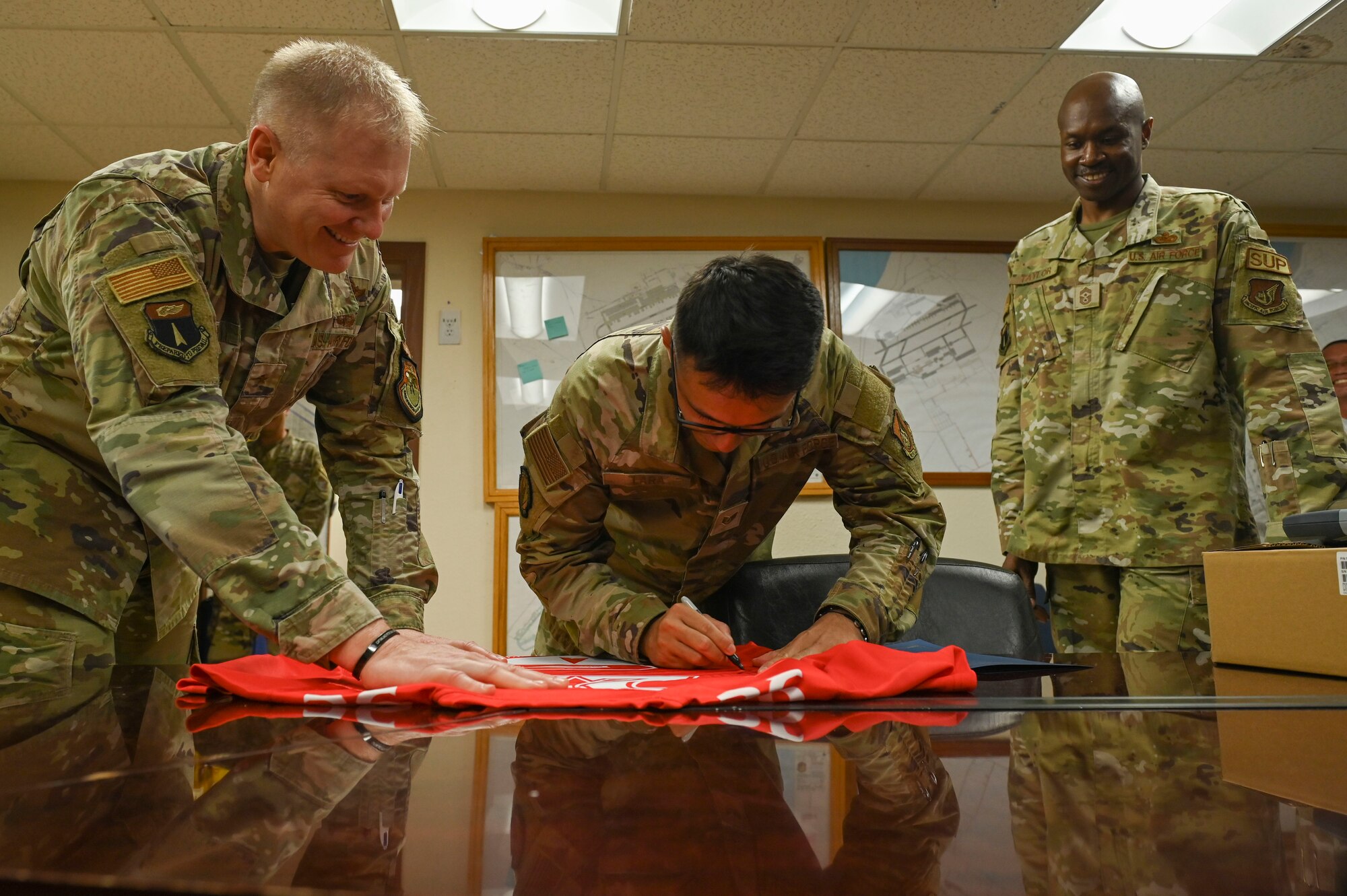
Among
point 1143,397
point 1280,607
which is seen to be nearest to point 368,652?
point 1280,607

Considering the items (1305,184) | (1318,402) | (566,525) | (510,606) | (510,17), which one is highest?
(510,17)

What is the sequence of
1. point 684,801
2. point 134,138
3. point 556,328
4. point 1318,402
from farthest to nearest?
1. point 556,328
2. point 134,138
3. point 1318,402
4. point 684,801

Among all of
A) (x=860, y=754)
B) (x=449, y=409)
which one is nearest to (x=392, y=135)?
(x=860, y=754)

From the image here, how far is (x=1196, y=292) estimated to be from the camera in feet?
5.99

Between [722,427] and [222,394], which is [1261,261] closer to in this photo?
[722,427]

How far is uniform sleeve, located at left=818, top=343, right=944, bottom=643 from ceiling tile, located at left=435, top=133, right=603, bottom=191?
2.25 meters

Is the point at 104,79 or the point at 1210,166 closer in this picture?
the point at 104,79

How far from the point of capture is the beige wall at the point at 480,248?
365 cm

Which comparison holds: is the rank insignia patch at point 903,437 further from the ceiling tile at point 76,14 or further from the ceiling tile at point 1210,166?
the ceiling tile at point 1210,166

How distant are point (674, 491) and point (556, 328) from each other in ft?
8.06

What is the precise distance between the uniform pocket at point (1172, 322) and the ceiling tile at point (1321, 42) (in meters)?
1.61

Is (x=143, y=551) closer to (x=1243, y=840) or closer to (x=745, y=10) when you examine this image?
(x=1243, y=840)

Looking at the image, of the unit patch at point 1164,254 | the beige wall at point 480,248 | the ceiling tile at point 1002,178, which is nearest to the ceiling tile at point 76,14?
the beige wall at point 480,248

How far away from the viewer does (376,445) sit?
154 cm
